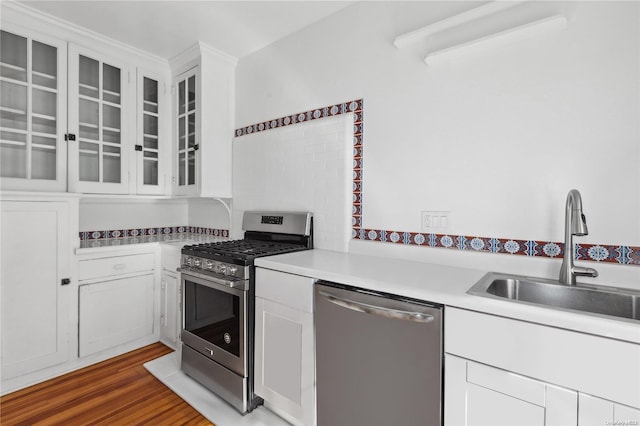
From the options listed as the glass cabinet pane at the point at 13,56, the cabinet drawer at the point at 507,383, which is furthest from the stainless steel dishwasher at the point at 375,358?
the glass cabinet pane at the point at 13,56

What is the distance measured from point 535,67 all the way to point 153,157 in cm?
295

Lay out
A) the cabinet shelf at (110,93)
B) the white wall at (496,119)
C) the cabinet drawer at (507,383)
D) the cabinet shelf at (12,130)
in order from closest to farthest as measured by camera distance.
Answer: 1. the cabinet drawer at (507,383)
2. the white wall at (496,119)
3. the cabinet shelf at (12,130)
4. the cabinet shelf at (110,93)

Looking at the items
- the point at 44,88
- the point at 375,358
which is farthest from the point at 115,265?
the point at 375,358

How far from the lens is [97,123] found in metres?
2.63

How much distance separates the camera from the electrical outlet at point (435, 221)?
176 centimetres

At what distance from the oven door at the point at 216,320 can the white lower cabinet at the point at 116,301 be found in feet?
2.17

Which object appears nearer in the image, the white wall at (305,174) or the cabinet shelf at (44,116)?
the white wall at (305,174)

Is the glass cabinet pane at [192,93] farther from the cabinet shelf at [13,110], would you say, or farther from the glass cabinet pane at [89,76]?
the cabinet shelf at [13,110]

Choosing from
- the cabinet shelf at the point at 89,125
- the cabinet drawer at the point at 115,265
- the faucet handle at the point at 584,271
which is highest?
the cabinet shelf at the point at 89,125

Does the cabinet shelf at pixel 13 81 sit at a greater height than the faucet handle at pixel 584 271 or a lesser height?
greater

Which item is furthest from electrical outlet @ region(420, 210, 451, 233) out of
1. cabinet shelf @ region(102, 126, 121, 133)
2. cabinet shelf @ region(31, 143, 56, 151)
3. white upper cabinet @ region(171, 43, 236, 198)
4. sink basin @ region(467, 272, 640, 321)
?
cabinet shelf @ region(31, 143, 56, 151)

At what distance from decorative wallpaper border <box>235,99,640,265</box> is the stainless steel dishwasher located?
0.60 metres

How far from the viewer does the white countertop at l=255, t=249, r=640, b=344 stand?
948 millimetres

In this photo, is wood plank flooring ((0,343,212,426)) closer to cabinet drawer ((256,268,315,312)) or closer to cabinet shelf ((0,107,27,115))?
cabinet drawer ((256,268,315,312))
